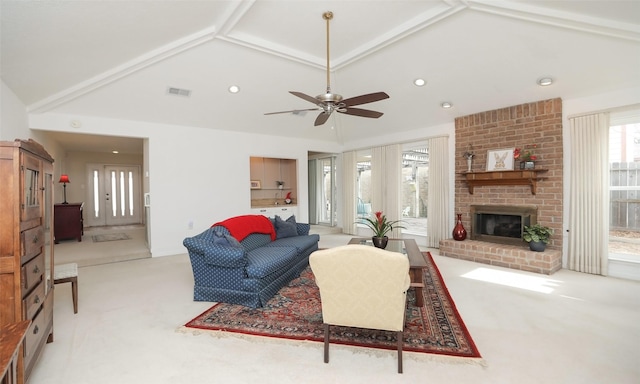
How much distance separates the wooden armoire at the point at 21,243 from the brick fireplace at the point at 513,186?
5.50 metres

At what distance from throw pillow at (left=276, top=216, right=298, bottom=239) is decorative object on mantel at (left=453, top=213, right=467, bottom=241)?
2925 mm

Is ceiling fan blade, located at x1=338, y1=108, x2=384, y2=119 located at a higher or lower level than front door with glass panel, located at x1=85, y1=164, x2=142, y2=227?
higher

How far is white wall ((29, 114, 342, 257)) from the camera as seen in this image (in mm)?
5418

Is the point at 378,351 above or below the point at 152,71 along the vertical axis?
below

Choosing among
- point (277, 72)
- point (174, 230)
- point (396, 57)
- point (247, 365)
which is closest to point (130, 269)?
point (174, 230)

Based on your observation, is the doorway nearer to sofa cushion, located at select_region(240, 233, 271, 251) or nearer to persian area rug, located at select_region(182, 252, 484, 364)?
sofa cushion, located at select_region(240, 233, 271, 251)

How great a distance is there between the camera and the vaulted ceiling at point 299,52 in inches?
124

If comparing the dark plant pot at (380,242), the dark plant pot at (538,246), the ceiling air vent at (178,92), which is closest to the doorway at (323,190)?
the ceiling air vent at (178,92)

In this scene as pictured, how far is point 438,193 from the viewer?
6141 mm

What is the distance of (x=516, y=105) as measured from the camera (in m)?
5.02

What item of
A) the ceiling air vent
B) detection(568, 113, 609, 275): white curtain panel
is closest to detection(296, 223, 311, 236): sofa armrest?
the ceiling air vent

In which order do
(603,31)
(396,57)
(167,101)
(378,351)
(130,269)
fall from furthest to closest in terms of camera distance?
(167,101) → (130,269) → (396,57) → (603,31) → (378,351)

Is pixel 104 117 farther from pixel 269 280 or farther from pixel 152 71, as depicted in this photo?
pixel 269 280

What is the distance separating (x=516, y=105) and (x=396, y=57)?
2320 millimetres
